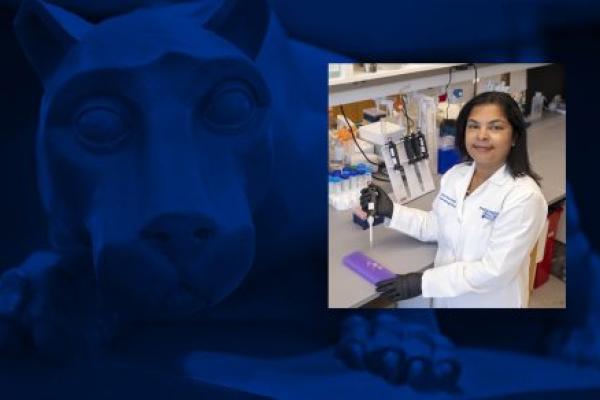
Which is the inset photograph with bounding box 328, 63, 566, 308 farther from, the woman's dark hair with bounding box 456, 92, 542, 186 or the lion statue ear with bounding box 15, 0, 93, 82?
the lion statue ear with bounding box 15, 0, 93, 82

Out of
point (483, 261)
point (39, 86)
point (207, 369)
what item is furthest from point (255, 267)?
point (39, 86)

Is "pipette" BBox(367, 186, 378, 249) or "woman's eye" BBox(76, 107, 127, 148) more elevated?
"woman's eye" BBox(76, 107, 127, 148)

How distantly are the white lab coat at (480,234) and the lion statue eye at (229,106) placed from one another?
0.48 metres

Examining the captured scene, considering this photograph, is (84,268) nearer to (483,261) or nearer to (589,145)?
(483,261)

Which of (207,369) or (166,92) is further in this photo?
(207,369)

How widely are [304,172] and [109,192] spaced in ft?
1.56

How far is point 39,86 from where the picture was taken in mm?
1555

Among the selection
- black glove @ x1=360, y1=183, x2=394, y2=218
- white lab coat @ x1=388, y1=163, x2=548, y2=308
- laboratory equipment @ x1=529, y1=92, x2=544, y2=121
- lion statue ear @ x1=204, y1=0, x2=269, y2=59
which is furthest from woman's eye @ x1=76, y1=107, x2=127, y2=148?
laboratory equipment @ x1=529, y1=92, x2=544, y2=121

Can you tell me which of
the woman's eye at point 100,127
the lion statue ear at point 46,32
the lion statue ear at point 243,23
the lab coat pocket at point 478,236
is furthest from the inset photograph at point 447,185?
the lion statue ear at point 46,32

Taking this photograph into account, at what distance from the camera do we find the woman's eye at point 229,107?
4.81ft

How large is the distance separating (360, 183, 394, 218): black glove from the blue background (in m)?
0.11

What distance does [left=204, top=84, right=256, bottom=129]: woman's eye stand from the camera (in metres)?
1.47

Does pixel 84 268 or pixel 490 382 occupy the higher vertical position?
pixel 84 268

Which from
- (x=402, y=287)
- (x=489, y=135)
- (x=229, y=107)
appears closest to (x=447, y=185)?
(x=489, y=135)
